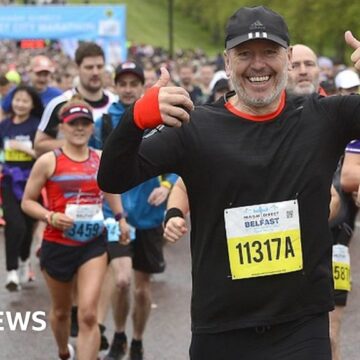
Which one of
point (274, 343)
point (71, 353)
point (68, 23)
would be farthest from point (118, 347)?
point (68, 23)

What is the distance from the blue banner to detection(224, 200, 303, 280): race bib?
74.5ft

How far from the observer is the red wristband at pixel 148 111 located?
3863 mm

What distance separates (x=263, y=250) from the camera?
4523mm

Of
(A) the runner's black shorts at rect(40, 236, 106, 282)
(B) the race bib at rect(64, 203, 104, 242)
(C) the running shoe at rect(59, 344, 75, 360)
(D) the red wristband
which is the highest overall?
(B) the race bib at rect(64, 203, 104, 242)

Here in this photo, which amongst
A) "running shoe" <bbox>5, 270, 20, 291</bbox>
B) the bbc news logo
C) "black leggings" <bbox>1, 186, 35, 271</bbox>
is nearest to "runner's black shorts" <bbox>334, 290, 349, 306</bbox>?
the bbc news logo

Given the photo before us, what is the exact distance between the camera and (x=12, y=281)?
410 inches

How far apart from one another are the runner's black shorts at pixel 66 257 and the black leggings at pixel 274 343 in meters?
2.88

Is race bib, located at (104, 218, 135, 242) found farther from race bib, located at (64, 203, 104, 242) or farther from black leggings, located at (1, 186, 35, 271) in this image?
black leggings, located at (1, 186, 35, 271)

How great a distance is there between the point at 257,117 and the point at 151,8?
91.2 metres

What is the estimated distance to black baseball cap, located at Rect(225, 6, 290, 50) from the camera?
Result: 4.33 meters

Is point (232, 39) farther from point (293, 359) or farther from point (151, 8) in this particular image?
point (151, 8)

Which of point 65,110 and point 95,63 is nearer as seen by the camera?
point 65,110

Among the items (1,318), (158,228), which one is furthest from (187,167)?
(1,318)

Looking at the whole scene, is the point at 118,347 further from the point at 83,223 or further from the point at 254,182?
the point at 254,182
